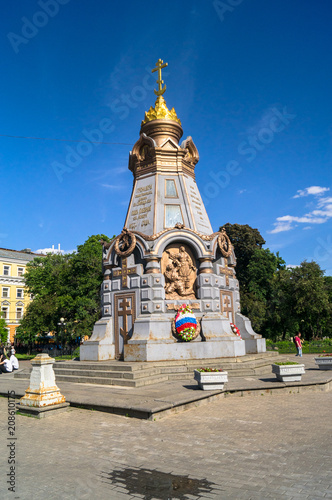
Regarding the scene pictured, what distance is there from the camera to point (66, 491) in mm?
4480

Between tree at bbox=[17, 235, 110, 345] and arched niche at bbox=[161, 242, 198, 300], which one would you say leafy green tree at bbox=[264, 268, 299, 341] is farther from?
arched niche at bbox=[161, 242, 198, 300]

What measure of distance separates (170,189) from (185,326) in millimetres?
6511

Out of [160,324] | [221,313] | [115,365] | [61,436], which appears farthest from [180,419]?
[221,313]

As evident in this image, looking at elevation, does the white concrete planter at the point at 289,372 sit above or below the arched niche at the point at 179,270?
below

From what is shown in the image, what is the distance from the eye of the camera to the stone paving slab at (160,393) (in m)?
8.24

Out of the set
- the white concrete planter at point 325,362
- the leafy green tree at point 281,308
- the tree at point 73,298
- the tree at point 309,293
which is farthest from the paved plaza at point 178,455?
the leafy green tree at point 281,308

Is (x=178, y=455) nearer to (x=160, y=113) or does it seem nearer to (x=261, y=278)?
(x=160, y=113)

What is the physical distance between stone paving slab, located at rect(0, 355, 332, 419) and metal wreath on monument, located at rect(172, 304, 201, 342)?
250 cm

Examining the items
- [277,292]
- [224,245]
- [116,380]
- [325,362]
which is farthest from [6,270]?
[325,362]

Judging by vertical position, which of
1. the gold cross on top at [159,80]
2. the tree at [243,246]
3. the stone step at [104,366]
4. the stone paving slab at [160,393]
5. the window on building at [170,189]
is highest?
the gold cross on top at [159,80]

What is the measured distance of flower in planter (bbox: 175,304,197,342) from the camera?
47.4ft

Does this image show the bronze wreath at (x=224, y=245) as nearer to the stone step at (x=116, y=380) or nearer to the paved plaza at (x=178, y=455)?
the stone step at (x=116, y=380)

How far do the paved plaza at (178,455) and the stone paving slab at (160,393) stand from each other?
25cm

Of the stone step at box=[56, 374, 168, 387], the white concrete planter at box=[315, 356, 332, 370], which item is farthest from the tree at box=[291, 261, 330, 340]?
the stone step at box=[56, 374, 168, 387]
